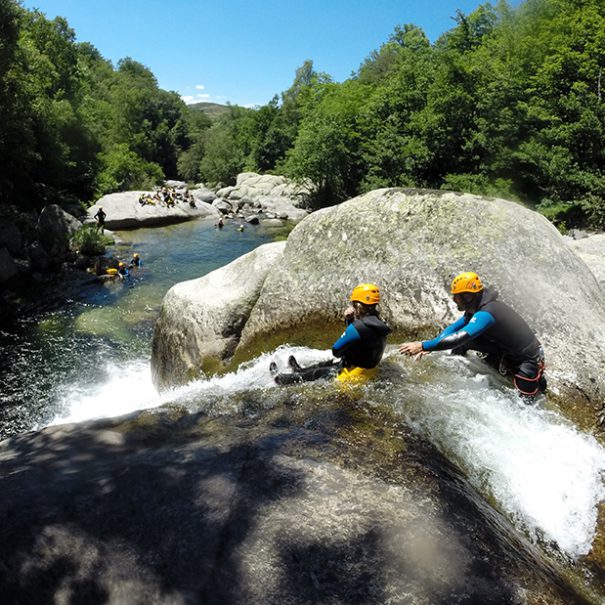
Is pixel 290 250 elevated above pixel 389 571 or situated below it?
above

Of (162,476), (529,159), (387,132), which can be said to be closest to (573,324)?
(162,476)

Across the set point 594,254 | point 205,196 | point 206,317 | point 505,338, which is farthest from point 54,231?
point 205,196

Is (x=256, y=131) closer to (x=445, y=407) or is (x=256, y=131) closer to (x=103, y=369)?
(x=103, y=369)

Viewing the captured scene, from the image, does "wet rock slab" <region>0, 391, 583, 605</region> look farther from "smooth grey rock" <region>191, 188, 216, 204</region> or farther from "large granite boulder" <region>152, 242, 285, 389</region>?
"smooth grey rock" <region>191, 188, 216, 204</region>

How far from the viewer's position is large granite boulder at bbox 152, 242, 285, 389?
9484 millimetres

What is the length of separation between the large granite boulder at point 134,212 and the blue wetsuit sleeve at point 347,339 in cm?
3596

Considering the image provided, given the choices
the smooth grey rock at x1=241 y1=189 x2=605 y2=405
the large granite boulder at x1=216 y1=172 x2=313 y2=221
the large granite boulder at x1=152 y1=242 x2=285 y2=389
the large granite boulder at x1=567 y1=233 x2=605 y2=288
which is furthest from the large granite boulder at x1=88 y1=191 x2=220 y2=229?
the large granite boulder at x1=567 y1=233 x2=605 y2=288

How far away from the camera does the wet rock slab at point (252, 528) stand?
267 centimetres

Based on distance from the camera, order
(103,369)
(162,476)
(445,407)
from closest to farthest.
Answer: (162,476)
(445,407)
(103,369)

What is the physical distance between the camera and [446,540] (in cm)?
307

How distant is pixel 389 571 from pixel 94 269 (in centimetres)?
2484

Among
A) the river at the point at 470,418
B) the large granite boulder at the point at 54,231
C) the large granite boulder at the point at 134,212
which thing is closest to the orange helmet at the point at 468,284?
the river at the point at 470,418

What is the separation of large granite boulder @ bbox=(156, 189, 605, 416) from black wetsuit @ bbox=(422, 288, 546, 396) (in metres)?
0.80

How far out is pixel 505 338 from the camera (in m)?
5.89
